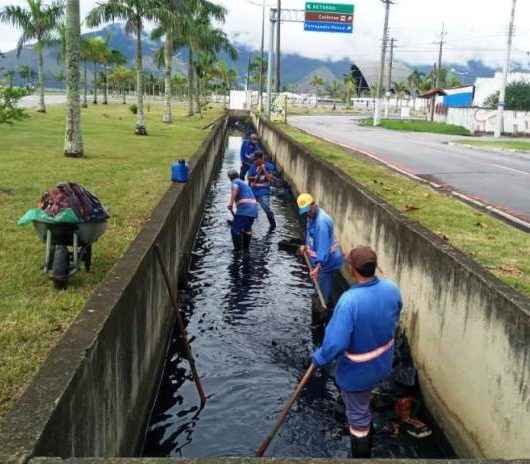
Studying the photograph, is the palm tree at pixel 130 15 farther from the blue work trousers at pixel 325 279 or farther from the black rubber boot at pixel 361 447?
the black rubber boot at pixel 361 447

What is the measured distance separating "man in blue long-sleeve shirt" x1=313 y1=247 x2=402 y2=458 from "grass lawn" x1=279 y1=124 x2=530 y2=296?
8.64 feet

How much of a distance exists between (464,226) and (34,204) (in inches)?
302

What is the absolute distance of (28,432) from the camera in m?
3.56

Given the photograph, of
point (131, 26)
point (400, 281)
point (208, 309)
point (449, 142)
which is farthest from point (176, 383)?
point (449, 142)

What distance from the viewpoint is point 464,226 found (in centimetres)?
1063

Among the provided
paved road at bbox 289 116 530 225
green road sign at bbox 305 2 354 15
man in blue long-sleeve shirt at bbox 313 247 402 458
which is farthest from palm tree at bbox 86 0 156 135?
man in blue long-sleeve shirt at bbox 313 247 402 458

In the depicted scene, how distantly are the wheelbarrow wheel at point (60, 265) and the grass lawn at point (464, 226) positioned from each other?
5.12 m

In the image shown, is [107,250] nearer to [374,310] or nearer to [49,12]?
[374,310]

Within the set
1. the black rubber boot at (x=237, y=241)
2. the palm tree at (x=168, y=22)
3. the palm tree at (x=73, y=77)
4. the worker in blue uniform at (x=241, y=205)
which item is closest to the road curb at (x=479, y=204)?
the worker in blue uniform at (x=241, y=205)

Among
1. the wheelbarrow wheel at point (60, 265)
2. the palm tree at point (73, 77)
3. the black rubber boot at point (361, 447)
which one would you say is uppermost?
the palm tree at point (73, 77)

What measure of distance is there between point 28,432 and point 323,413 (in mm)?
4261

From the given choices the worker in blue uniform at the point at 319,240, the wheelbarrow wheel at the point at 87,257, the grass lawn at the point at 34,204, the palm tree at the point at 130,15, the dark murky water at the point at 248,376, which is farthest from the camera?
the palm tree at the point at 130,15

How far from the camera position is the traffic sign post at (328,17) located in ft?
124

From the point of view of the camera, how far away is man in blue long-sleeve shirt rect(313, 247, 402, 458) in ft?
16.5
